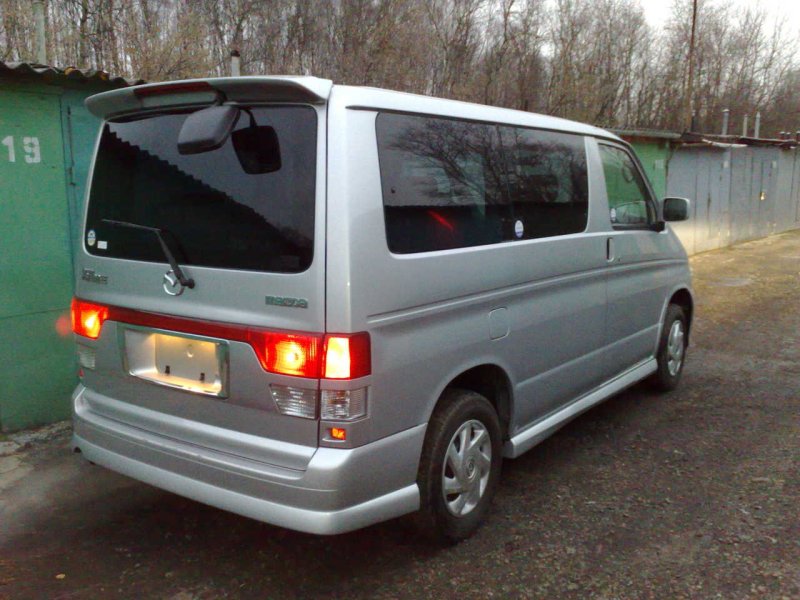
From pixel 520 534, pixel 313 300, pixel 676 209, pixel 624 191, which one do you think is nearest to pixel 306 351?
pixel 313 300

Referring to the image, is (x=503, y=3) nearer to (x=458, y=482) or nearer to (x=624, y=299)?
(x=624, y=299)

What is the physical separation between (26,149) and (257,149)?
103 inches

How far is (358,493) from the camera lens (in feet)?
8.58

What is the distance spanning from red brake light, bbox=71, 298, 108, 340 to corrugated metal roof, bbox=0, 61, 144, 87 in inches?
73.8

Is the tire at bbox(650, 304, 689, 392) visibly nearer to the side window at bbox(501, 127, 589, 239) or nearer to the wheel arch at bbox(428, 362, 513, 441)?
the side window at bbox(501, 127, 589, 239)

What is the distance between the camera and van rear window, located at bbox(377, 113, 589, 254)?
2.79 metres

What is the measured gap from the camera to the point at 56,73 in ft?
14.4

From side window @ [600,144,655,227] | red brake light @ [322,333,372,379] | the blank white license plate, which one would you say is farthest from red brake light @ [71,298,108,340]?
side window @ [600,144,655,227]

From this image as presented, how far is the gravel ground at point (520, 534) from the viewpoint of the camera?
2.96 m

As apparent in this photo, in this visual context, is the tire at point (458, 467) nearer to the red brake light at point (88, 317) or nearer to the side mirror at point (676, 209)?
the red brake light at point (88, 317)

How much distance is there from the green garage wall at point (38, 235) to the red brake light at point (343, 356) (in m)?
3.01

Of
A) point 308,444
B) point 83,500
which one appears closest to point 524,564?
point 308,444

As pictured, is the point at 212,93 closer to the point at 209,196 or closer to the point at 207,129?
the point at 207,129

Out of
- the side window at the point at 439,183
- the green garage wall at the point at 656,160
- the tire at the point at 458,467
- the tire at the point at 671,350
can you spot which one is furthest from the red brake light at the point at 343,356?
the green garage wall at the point at 656,160
